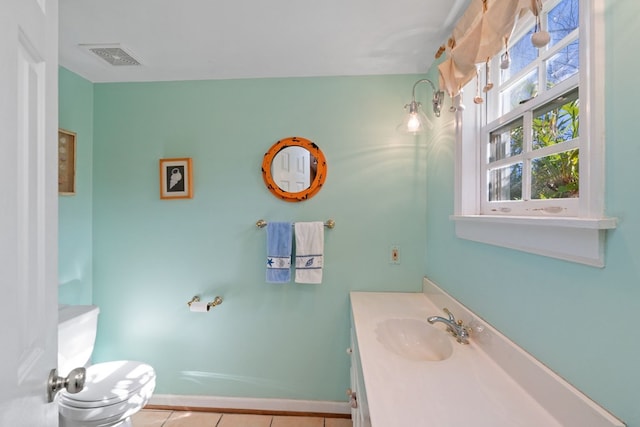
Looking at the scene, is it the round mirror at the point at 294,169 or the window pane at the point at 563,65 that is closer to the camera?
the window pane at the point at 563,65

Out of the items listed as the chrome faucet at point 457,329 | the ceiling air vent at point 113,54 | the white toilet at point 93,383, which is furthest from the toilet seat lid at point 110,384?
the ceiling air vent at point 113,54

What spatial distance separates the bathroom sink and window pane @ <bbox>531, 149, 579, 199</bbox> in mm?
681

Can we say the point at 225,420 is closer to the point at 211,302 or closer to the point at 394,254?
the point at 211,302

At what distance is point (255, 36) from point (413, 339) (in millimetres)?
1704

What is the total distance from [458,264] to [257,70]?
5.33 ft

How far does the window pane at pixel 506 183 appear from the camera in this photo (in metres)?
0.99

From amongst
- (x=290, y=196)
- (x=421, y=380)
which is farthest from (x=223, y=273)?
(x=421, y=380)

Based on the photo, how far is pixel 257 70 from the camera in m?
1.63

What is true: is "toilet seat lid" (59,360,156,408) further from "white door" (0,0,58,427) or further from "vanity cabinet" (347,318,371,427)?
"vanity cabinet" (347,318,371,427)

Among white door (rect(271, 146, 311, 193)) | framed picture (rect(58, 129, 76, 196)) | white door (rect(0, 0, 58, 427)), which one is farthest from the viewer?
white door (rect(271, 146, 311, 193))

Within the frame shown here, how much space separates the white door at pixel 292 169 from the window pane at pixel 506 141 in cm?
100

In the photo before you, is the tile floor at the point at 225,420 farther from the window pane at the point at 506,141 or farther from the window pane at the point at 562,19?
the window pane at the point at 562,19

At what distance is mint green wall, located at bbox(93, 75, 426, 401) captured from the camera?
167cm

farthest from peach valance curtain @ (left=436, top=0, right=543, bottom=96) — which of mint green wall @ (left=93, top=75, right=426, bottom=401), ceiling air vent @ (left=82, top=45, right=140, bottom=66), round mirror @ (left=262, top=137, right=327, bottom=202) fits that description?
ceiling air vent @ (left=82, top=45, right=140, bottom=66)
